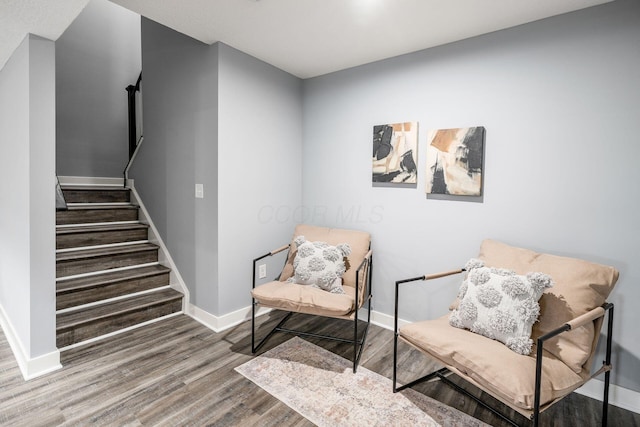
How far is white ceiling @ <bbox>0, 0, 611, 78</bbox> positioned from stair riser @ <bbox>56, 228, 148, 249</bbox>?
4.88 feet

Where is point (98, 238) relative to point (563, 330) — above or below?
above

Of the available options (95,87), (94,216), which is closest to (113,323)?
(94,216)

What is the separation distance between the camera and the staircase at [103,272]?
255cm

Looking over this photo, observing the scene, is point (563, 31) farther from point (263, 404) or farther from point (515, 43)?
Answer: point (263, 404)

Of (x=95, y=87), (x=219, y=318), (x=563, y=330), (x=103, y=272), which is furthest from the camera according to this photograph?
(x=95, y=87)

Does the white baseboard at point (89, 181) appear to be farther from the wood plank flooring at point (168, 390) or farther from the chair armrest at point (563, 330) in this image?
the chair armrest at point (563, 330)

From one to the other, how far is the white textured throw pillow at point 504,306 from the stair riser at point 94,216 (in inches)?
134

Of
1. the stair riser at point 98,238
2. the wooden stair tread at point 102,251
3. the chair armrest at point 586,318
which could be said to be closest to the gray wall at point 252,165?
the wooden stair tread at point 102,251

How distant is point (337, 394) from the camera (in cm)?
197

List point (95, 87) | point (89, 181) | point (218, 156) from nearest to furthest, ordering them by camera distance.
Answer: point (218, 156)
point (89, 181)
point (95, 87)

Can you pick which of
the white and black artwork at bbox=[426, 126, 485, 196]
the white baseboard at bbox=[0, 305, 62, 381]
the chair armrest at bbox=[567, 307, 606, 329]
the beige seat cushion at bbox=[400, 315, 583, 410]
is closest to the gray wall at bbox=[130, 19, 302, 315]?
the white baseboard at bbox=[0, 305, 62, 381]

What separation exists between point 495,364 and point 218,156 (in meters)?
2.30

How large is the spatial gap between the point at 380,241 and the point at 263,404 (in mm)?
1606

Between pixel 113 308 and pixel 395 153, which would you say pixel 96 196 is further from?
pixel 395 153
